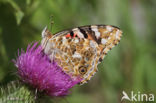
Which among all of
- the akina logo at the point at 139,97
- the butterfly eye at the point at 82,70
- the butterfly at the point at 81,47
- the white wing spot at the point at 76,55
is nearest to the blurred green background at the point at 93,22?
the akina logo at the point at 139,97

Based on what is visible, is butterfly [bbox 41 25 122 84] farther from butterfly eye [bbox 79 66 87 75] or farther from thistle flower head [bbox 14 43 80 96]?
thistle flower head [bbox 14 43 80 96]

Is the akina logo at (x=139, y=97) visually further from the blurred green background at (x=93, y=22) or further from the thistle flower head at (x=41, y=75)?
the thistle flower head at (x=41, y=75)

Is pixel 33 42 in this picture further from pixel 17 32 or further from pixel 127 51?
pixel 127 51

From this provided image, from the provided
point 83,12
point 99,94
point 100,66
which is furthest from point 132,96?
point 83,12

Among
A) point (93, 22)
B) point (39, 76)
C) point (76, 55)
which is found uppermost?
point (93, 22)

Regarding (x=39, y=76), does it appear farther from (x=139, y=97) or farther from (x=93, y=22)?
(x=139, y=97)

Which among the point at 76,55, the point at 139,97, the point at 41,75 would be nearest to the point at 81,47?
→ the point at 76,55
